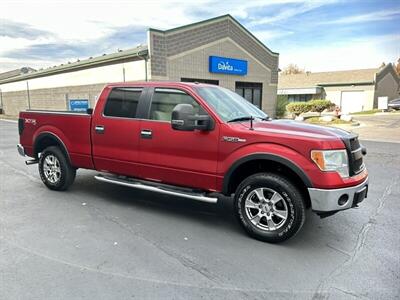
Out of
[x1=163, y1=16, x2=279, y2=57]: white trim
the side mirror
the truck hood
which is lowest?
the truck hood

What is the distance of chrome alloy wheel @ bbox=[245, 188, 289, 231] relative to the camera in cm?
390

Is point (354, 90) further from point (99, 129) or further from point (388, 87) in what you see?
point (99, 129)

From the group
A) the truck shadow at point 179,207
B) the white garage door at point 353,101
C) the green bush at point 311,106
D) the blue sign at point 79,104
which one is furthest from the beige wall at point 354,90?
the truck shadow at point 179,207

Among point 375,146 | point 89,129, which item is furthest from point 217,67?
point 89,129

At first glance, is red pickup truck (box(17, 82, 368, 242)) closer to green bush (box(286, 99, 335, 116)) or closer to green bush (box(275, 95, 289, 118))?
green bush (box(286, 99, 335, 116))

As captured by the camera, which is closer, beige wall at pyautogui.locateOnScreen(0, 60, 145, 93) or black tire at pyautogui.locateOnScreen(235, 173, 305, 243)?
black tire at pyautogui.locateOnScreen(235, 173, 305, 243)

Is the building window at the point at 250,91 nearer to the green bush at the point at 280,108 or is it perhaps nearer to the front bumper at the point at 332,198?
the green bush at the point at 280,108

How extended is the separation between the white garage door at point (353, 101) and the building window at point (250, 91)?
66.0ft

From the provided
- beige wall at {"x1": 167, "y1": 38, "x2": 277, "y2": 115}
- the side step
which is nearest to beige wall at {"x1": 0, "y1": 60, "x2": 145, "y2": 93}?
beige wall at {"x1": 167, "y1": 38, "x2": 277, "y2": 115}

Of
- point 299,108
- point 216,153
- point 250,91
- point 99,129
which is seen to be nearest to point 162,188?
point 216,153

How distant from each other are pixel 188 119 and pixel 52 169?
331 centimetres

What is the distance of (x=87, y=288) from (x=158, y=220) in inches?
67.6

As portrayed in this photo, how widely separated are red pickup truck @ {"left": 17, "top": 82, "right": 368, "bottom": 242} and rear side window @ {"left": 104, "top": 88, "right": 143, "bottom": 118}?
18mm

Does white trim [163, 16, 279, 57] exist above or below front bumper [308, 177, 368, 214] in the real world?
above
